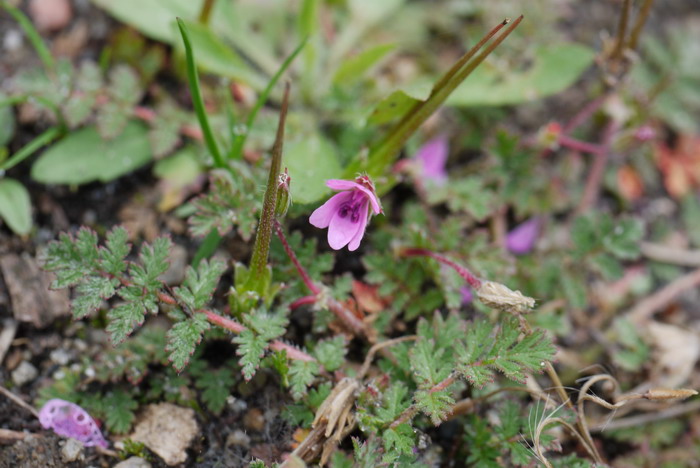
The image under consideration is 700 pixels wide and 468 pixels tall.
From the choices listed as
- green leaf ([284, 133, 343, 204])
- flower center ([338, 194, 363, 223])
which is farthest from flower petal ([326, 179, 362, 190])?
green leaf ([284, 133, 343, 204])

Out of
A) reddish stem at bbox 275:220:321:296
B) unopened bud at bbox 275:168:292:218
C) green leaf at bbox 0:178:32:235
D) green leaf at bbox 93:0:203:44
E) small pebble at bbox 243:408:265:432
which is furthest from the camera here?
green leaf at bbox 93:0:203:44

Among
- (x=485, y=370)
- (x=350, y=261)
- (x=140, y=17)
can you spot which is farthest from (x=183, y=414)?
(x=140, y=17)

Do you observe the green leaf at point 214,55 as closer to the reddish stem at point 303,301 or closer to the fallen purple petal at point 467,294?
the reddish stem at point 303,301

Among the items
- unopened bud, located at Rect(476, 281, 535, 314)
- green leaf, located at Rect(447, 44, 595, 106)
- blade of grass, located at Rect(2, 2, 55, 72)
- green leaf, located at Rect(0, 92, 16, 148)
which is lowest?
unopened bud, located at Rect(476, 281, 535, 314)

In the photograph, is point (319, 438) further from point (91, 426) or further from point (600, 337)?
point (600, 337)

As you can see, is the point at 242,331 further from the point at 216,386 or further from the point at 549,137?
the point at 549,137

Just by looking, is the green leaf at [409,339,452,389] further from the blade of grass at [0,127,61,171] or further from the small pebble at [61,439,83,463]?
the blade of grass at [0,127,61,171]

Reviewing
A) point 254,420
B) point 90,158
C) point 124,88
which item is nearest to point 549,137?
point 254,420
